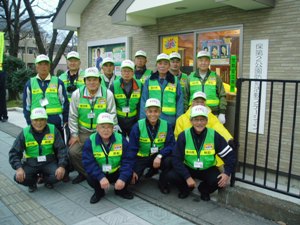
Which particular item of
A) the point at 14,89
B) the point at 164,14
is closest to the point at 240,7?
the point at 164,14

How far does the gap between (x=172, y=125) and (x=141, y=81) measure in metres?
1.04

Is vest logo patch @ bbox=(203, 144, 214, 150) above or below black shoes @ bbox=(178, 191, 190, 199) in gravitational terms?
above

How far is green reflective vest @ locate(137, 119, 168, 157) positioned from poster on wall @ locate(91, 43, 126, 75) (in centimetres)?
492

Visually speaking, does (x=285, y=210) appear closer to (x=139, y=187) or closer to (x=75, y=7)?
(x=139, y=187)

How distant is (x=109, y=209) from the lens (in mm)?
3727

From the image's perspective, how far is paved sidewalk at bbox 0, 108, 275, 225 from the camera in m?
3.45

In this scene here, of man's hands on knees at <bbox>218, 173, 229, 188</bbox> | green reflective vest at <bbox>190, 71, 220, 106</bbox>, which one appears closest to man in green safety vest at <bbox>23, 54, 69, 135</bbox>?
green reflective vest at <bbox>190, 71, 220, 106</bbox>

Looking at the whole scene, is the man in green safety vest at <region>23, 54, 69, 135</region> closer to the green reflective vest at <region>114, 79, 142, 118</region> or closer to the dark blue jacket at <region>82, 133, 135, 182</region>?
the green reflective vest at <region>114, 79, 142, 118</region>

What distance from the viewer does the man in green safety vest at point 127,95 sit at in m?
4.68

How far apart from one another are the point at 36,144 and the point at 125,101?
1391 millimetres

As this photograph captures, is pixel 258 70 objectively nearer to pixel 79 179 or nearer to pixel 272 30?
pixel 272 30

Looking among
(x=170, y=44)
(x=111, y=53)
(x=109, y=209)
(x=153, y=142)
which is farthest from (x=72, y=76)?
(x=111, y=53)

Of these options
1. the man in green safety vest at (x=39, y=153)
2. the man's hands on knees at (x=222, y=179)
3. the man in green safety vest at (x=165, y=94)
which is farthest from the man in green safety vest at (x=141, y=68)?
the man's hands on knees at (x=222, y=179)

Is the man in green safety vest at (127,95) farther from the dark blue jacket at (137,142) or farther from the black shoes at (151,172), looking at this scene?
the black shoes at (151,172)
